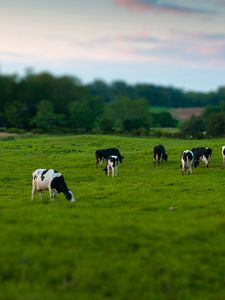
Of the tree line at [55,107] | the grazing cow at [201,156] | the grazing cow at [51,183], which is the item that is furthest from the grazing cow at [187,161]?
the tree line at [55,107]

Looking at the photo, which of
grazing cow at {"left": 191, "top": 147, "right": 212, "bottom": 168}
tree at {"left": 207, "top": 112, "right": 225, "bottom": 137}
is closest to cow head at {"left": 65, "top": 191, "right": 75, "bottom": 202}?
A: grazing cow at {"left": 191, "top": 147, "right": 212, "bottom": 168}

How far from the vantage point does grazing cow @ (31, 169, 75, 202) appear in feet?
75.3

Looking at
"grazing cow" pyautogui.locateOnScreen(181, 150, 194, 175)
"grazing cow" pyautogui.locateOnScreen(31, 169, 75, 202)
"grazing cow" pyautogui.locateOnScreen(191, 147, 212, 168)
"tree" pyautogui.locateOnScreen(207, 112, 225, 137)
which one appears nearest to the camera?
"grazing cow" pyautogui.locateOnScreen(31, 169, 75, 202)

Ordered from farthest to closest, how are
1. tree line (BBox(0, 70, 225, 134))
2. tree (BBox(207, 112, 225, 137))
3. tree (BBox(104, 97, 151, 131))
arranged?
tree (BBox(104, 97, 151, 131)), tree line (BBox(0, 70, 225, 134)), tree (BBox(207, 112, 225, 137))

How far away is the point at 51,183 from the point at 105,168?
12.7 m

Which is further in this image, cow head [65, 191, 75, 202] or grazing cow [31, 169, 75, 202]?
grazing cow [31, 169, 75, 202]

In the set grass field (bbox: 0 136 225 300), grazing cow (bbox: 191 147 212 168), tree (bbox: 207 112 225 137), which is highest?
tree (bbox: 207 112 225 137)

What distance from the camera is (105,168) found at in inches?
1398

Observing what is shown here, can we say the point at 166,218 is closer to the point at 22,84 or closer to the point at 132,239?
the point at 132,239

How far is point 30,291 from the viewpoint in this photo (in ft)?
40.4

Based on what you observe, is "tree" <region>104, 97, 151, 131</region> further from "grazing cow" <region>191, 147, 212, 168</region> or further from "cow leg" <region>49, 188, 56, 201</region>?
"cow leg" <region>49, 188, 56, 201</region>

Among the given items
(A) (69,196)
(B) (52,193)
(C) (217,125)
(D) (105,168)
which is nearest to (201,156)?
(D) (105,168)

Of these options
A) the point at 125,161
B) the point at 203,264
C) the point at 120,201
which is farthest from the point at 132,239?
the point at 125,161

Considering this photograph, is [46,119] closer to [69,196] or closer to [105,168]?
[105,168]
